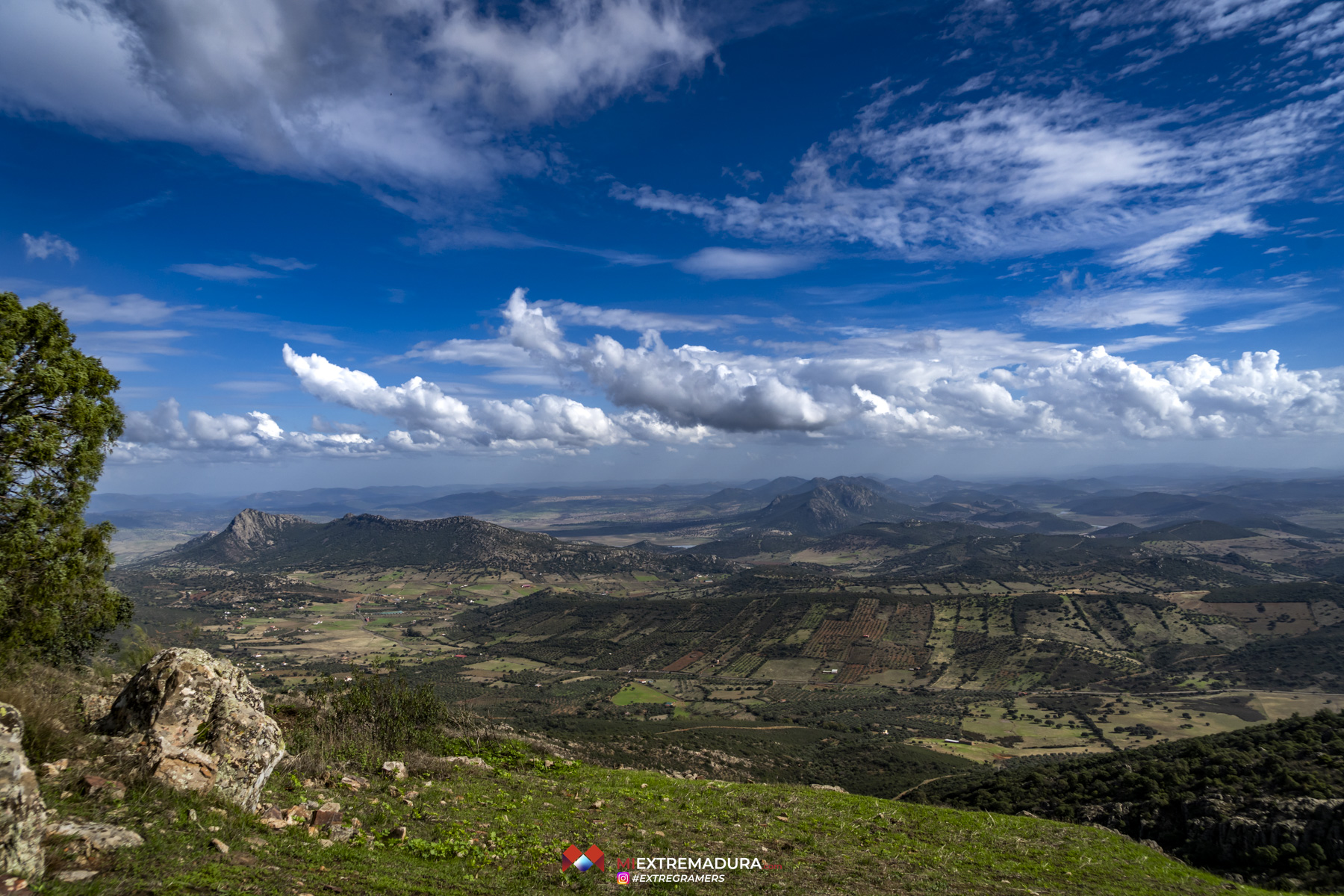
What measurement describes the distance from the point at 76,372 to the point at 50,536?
Result: 19.3ft

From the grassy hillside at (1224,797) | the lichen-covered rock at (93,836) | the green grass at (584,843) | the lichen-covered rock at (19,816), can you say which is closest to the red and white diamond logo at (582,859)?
the green grass at (584,843)

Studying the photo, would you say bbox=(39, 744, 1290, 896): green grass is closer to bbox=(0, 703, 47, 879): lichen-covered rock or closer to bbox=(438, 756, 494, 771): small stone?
bbox=(0, 703, 47, 879): lichen-covered rock

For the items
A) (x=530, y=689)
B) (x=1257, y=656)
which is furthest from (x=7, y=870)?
(x=1257, y=656)

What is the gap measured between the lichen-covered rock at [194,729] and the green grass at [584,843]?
74cm

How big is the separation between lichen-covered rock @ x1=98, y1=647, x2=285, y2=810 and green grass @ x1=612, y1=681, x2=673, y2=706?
413 feet

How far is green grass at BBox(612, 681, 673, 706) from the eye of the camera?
13600cm

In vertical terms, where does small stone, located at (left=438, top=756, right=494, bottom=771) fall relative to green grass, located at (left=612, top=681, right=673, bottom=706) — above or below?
above

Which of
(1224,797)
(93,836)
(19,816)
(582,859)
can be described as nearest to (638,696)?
(1224,797)

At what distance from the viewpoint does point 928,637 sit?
18850 centimetres

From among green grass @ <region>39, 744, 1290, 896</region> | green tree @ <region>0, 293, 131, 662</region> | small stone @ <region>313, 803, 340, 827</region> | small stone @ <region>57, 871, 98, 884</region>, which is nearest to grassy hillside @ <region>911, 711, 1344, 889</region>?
green grass @ <region>39, 744, 1290, 896</region>

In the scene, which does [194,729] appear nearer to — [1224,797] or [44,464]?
[44,464]

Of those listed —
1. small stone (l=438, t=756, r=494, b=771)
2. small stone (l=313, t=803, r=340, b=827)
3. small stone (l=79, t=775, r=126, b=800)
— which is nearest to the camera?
small stone (l=79, t=775, r=126, b=800)

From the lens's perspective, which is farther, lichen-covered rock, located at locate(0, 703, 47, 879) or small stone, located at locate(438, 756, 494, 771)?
small stone, located at locate(438, 756, 494, 771)

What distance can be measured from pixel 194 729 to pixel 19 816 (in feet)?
21.9
